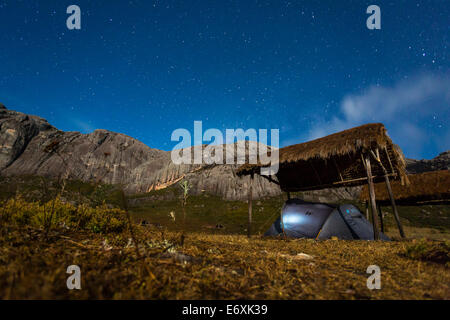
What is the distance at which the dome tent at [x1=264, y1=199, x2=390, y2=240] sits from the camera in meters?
9.25

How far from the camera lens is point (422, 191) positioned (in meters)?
14.1

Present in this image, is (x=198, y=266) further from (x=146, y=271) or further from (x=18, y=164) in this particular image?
(x=18, y=164)

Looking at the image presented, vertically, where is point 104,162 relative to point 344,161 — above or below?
above

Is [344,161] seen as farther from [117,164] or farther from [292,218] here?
[117,164]

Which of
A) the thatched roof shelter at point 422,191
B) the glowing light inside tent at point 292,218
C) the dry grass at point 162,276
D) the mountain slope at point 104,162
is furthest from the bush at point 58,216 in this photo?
the mountain slope at point 104,162

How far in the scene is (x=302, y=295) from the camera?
186 cm

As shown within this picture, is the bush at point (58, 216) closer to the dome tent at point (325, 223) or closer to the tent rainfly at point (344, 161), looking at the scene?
the dome tent at point (325, 223)

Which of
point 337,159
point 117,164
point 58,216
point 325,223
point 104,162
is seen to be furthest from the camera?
point 104,162

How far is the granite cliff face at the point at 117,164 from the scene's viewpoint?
167ft

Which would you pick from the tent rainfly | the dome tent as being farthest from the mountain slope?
the dome tent

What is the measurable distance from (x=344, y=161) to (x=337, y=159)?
0.43 m

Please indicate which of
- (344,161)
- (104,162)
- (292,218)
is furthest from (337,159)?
(104,162)

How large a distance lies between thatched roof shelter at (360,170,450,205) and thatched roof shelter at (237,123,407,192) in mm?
4774
